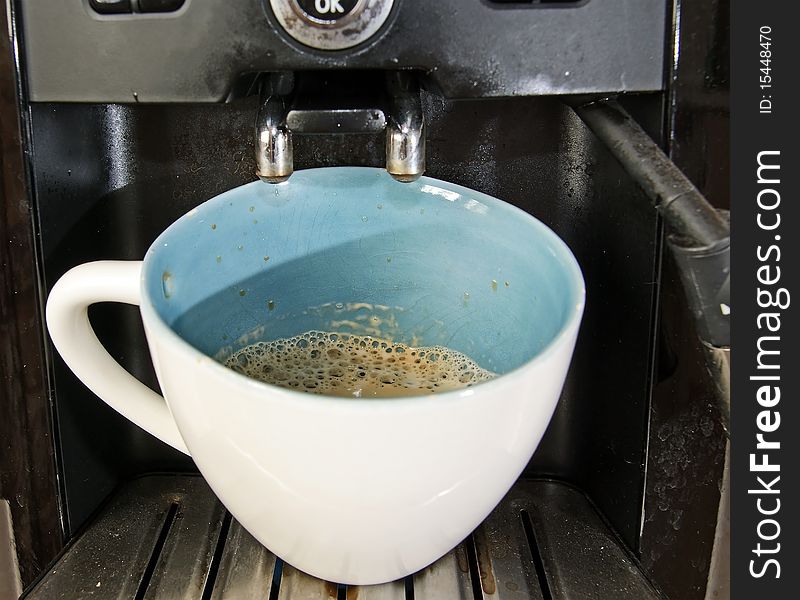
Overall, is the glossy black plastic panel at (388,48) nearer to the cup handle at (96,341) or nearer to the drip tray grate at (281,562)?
the cup handle at (96,341)

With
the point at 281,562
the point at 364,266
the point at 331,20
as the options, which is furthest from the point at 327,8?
the point at 281,562

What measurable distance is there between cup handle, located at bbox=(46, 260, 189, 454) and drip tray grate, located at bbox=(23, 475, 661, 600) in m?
0.07

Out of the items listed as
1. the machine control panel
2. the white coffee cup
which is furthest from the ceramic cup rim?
the machine control panel

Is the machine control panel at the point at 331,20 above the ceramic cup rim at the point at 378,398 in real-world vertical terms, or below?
above

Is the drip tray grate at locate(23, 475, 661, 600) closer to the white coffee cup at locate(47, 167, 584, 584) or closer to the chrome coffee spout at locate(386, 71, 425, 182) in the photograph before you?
the white coffee cup at locate(47, 167, 584, 584)

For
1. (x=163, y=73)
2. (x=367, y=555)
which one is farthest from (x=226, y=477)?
(x=163, y=73)

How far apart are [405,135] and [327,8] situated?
2.4 inches

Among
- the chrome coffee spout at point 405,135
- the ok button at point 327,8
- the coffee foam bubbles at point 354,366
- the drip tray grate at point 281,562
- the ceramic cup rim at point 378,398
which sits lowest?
the drip tray grate at point 281,562

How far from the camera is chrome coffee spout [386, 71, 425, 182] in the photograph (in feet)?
1.16

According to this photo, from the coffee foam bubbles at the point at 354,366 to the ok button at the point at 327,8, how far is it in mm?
196

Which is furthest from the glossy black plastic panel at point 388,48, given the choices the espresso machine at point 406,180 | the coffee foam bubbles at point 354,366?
the coffee foam bubbles at point 354,366

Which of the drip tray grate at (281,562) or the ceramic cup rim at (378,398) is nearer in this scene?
the ceramic cup rim at (378,398)

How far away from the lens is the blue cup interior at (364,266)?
1.34 ft

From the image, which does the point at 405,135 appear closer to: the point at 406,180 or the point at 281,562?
the point at 406,180
